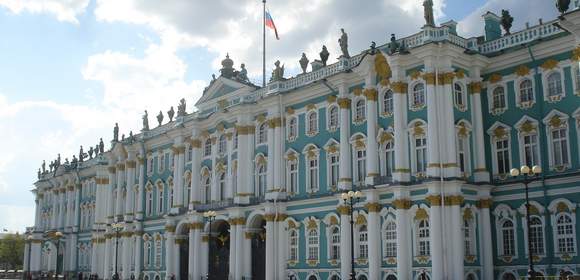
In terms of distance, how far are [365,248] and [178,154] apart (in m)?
22.3

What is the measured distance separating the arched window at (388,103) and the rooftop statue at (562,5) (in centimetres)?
1076

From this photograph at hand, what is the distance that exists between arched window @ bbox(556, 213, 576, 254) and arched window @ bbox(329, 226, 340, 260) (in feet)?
44.1

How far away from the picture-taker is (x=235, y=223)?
170ft

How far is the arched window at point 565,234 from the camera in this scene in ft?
119

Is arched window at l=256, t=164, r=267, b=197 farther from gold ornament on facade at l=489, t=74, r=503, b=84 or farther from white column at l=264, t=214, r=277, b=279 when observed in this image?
gold ornament on facade at l=489, t=74, r=503, b=84

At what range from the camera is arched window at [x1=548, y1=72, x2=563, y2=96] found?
3756cm

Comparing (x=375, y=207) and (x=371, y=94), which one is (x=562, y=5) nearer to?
(x=371, y=94)

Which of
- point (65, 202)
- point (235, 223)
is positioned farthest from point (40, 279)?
point (235, 223)

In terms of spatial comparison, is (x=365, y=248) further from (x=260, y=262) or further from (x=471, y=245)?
(x=260, y=262)

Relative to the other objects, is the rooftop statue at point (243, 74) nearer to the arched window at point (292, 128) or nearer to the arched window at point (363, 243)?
the arched window at point (292, 128)

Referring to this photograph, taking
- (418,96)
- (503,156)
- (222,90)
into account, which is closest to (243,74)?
(222,90)

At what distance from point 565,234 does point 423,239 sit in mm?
7315

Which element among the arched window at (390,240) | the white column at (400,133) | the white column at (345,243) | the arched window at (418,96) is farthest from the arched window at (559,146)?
the white column at (345,243)

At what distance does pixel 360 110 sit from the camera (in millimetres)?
44969
